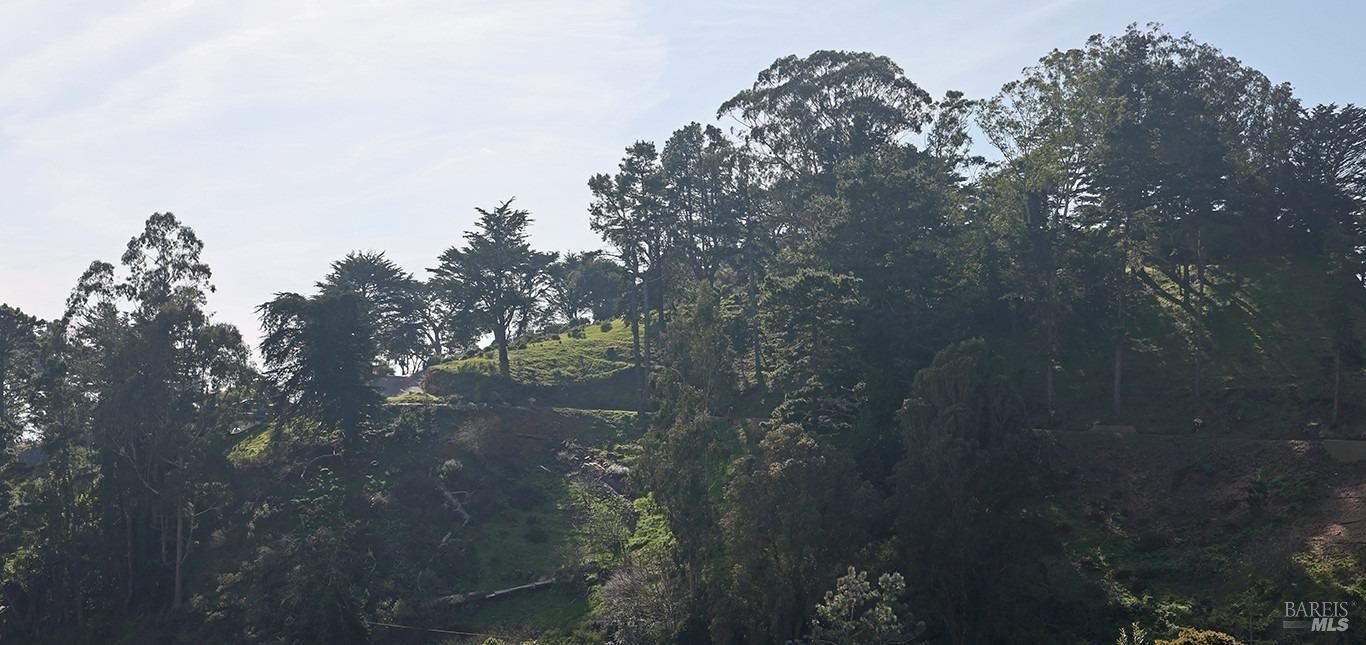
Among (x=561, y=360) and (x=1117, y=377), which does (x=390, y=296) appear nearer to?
(x=561, y=360)

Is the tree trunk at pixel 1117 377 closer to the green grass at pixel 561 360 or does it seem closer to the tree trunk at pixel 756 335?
the tree trunk at pixel 756 335

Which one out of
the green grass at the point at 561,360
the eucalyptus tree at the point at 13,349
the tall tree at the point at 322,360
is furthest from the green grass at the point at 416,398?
the eucalyptus tree at the point at 13,349

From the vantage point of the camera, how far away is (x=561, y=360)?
285 ft

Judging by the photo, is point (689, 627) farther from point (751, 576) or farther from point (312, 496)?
point (312, 496)

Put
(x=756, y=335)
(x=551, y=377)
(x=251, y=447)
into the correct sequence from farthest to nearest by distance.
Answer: (x=551, y=377), (x=756, y=335), (x=251, y=447)

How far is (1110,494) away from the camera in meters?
52.5

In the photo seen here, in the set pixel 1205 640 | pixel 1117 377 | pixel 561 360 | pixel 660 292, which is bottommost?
pixel 1205 640

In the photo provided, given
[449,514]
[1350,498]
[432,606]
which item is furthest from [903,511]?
[449,514]

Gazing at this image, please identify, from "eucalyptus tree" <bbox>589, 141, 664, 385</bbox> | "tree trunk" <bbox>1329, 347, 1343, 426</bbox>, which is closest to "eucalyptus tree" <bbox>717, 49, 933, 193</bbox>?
"eucalyptus tree" <bbox>589, 141, 664, 385</bbox>

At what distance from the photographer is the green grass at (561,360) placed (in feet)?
271

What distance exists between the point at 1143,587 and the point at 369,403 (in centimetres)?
4658

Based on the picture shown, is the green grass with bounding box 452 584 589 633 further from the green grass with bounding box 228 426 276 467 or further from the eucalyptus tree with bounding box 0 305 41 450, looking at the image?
the eucalyptus tree with bounding box 0 305 41 450

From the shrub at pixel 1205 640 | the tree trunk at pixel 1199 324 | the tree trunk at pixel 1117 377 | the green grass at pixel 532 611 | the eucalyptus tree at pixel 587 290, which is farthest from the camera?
the eucalyptus tree at pixel 587 290

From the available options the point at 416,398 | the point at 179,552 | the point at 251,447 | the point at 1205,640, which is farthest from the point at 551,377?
the point at 1205,640
